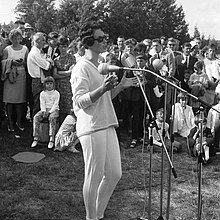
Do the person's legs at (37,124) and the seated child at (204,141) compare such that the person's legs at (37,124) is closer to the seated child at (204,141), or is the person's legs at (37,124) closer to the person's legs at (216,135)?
the seated child at (204,141)

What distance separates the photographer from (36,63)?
285 inches

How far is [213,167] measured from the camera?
650 centimetres

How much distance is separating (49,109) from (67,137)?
67cm

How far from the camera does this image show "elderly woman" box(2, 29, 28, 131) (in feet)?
23.8

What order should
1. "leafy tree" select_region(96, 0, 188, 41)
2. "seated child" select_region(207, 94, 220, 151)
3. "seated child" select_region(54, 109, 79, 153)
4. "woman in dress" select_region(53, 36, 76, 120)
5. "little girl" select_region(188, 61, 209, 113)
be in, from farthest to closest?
"leafy tree" select_region(96, 0, 188, 41) → "little girl" select_region(188, 61, 209, 113) → "woman in dress" select_region(53, 36, 76, 120) → "seated child" select_region(207, 94, 220, 151) → "seated child" select_region(54, 109, 79, 153)

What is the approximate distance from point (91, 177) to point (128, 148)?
12.2ft

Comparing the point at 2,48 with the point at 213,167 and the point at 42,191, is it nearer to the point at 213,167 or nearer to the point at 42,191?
the point at 42,191

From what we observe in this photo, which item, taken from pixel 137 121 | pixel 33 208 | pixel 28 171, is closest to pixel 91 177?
pixel 33 208

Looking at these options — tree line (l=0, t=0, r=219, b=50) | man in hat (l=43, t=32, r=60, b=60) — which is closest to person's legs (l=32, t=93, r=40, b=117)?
man in hat (l=43, t=32, r=60, b=60)

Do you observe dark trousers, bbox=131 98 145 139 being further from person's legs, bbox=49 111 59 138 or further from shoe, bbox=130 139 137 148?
person's legs, bbox=49 111 59 138

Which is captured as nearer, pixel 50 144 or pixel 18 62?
pixel 50 144

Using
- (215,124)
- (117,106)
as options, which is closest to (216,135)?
(215,124)

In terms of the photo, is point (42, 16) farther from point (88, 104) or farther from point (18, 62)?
point (88, 104)

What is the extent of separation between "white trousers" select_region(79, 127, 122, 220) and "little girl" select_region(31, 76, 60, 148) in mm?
3432
